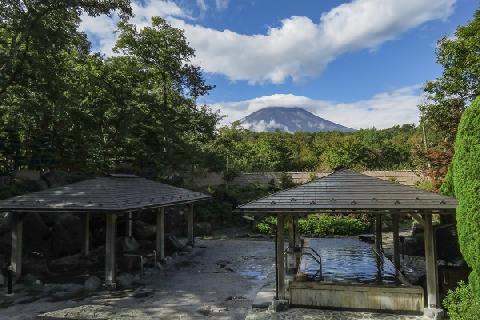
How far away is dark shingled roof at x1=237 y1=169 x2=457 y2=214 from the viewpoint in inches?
369

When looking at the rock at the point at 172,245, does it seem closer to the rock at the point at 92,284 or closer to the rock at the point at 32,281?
the rock at the point at 92,284

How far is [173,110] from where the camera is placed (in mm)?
25938

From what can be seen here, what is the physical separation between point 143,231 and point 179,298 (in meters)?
9.05

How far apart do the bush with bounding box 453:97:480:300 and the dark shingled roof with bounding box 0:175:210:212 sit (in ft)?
29.7

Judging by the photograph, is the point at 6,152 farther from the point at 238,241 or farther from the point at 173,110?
the point at 238,241

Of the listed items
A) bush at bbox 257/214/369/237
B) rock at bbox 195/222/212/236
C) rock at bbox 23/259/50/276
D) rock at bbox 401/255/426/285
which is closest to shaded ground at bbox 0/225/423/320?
rock at bbox 23/259/50/276

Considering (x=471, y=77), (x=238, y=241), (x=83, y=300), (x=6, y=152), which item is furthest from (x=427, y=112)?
(x=6, y=152)

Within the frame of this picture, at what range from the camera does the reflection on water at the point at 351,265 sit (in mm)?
11461

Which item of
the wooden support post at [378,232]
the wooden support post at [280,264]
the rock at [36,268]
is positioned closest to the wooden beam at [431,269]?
the wooden support post at [280,264]

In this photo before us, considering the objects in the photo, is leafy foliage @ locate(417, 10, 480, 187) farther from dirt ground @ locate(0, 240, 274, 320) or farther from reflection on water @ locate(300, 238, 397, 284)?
dirt ground @ locate(0, 240, 274, 320)

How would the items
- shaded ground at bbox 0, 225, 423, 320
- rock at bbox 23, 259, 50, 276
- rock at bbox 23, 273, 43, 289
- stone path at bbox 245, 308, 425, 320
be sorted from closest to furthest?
1. stone path at bbox 245, 308, 425, 320
2. shaded ground at bbox 0, 225, 423, 320
3. rock at bbox 23, 273, 43, 289
4. rock at bbox 23, 259, 50, 276

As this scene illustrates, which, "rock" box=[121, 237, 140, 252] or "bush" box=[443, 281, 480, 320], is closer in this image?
"bush" box=[443, 281, 480, 320]

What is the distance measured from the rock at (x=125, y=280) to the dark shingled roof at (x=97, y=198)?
2.45 meters

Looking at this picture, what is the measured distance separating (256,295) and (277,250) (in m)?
2.00
